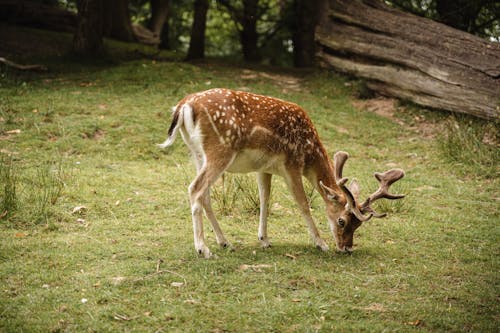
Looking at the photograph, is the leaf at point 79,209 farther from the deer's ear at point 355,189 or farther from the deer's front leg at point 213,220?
the deer's ear at point 355,189

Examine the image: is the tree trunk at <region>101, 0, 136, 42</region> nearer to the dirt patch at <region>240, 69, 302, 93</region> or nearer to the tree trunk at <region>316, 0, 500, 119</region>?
the dirt patch at <region>240, 69, 302, 93</region>

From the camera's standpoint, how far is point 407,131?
10.8 metres

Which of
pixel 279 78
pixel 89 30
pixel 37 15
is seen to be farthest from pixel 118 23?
pixel 279 78

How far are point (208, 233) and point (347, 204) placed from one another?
1.69 metres

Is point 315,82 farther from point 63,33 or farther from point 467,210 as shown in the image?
point 63,33

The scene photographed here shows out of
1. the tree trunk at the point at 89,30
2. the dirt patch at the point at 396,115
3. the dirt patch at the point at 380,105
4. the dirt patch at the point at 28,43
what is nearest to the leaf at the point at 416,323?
the dirt patch at the point at 396,115

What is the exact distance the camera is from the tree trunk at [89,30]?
41.0ft

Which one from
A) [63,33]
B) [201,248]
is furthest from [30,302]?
[63,33]

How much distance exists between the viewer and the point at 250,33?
663 inches

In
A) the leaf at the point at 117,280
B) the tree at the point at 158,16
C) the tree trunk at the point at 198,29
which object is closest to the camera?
the leaf at the point at 117,280

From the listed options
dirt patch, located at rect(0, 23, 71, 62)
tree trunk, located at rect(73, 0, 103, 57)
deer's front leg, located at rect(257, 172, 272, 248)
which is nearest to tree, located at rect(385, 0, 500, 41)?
tree trunk, located at rect(73, 0, 103, 57)

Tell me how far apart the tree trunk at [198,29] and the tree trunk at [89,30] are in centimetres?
229

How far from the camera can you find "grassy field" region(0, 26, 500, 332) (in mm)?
4391

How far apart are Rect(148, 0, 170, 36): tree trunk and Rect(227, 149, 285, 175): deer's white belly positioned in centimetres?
1284
